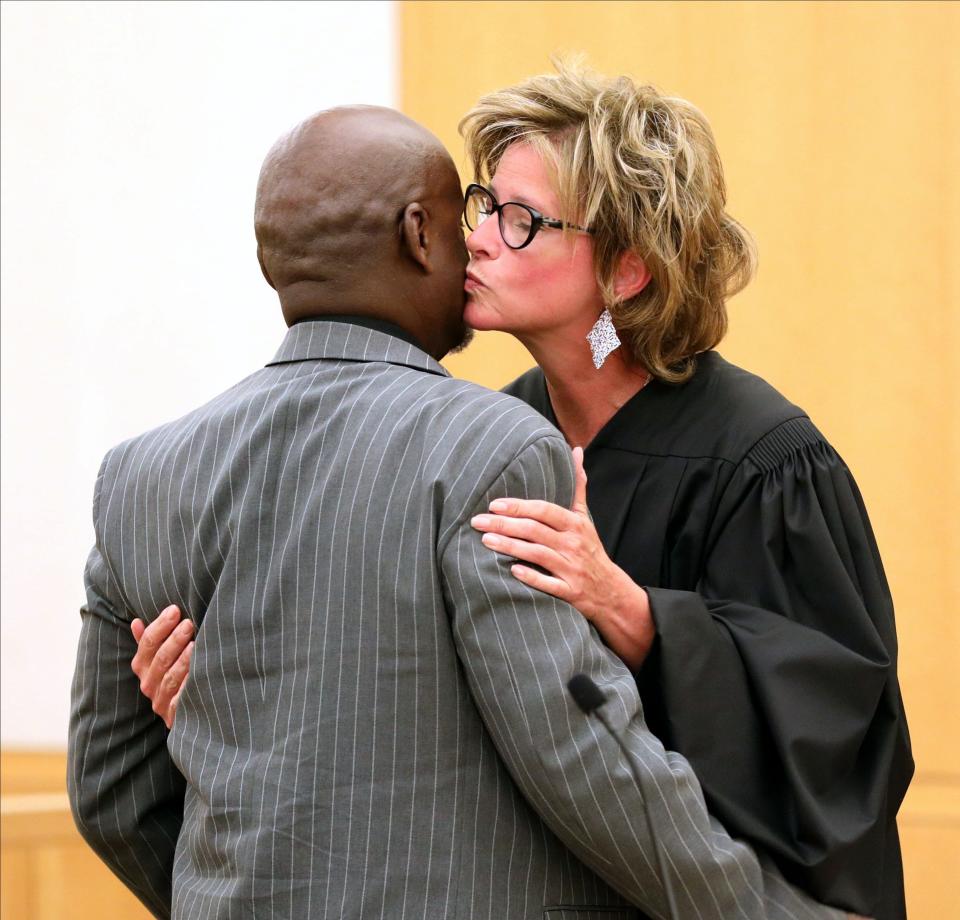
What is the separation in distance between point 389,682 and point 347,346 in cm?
34

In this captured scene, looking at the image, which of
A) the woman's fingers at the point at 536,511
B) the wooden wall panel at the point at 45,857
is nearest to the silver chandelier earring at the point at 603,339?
the woman's fingers at the point at 536,511

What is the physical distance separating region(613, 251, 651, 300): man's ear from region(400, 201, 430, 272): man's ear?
0.47m

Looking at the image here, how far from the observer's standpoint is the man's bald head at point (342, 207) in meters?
1.35

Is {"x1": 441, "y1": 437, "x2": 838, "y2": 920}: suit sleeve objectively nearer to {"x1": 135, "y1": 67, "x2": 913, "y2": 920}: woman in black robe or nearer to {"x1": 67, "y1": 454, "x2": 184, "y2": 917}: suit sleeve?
{"x1": 135, "y1": 67, "x2": 913, "y2": 920}: woman in black robe

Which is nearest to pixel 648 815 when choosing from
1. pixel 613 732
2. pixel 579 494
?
pixel 613 732

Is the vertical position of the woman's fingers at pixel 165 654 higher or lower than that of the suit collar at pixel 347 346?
lower

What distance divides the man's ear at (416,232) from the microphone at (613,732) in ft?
1.52

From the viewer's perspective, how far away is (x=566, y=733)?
1228mm

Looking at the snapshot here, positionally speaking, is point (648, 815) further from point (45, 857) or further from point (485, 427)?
point (45, 857)

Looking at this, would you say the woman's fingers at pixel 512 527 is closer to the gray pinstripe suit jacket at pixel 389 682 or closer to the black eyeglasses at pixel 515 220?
the gray pinstripe suit jacket at pixel 389 682

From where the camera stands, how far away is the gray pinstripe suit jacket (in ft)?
4.05

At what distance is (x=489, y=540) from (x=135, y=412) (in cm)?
206

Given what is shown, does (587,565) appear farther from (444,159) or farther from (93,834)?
(93,834)

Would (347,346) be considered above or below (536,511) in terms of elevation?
above
